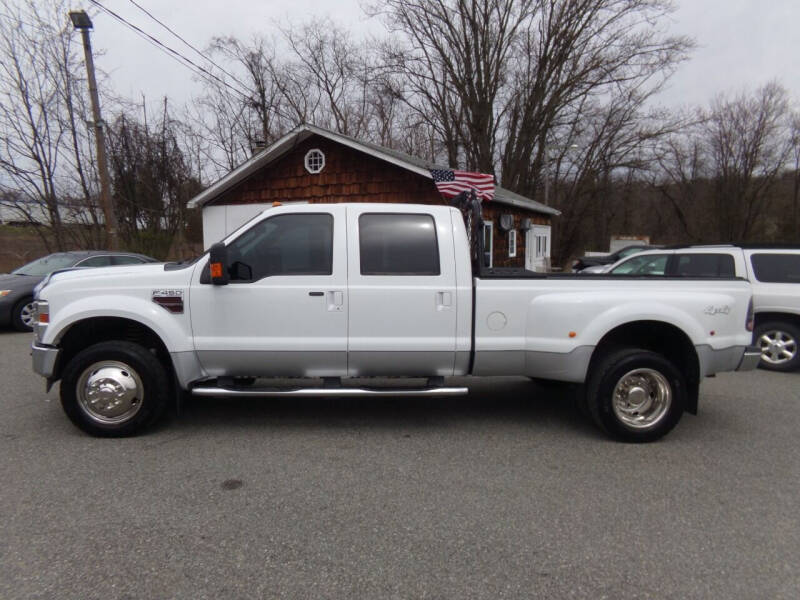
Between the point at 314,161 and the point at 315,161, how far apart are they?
1.2 inches

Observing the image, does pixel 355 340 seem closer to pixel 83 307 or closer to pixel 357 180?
pixel 83 307

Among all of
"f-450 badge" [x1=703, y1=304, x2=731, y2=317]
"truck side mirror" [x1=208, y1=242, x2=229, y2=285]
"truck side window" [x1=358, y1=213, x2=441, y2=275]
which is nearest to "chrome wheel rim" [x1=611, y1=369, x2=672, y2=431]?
"f-450 badge" [x1=703, y1=304, x2=731, y2=317]

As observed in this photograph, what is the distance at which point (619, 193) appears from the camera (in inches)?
1724

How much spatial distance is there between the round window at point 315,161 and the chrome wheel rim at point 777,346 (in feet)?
37.0

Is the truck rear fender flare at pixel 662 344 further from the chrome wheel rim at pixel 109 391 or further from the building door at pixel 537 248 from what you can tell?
the building door at pixel 537 248

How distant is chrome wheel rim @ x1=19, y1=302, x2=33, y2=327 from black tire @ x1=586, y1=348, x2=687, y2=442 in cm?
1030

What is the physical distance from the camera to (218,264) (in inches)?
157

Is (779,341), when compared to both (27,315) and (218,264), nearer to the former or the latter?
(218,264)

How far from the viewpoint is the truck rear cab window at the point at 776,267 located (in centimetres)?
673

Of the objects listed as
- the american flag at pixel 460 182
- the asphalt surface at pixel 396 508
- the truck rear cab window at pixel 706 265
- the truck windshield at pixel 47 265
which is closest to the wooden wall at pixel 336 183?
the american flag at pixel 460 182

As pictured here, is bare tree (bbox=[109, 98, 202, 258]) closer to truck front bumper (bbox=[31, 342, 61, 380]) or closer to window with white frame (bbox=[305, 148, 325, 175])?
window with white frame (bbox=[305, 148, 325, 175])

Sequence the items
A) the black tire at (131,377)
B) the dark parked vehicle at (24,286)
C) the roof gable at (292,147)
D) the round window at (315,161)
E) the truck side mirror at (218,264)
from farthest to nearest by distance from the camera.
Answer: the round window at (315,161)
the roof gable at (292,147)
the dark parked vehicle at (24,286)
the black tire at (131,377)
the truck side mirror at (218,264)

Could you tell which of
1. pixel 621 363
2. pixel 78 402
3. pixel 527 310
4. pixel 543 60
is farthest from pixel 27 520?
pixel 543 60

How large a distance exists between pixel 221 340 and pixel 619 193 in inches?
1811
